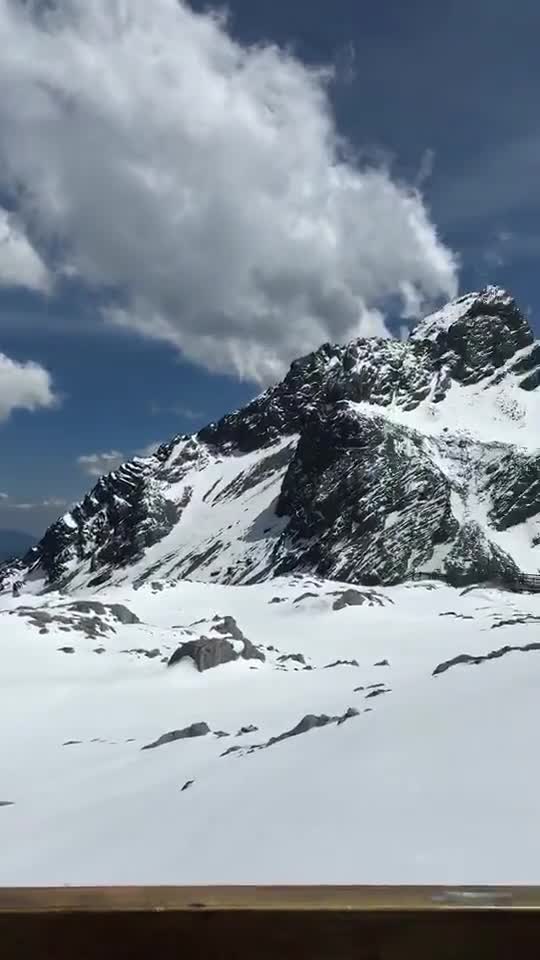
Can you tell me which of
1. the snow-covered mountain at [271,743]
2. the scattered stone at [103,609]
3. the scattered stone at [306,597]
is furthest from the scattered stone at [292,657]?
the scattered stone at [306,597]

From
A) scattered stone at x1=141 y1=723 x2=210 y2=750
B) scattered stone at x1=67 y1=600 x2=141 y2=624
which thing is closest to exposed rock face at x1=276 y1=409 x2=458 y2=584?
scattered stone at x1=67 y1=600 x2=141 y2=624

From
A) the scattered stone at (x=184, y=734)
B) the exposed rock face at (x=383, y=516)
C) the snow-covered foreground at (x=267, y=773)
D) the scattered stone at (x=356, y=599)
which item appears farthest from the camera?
the exposed rock face at (x=383, y=516)

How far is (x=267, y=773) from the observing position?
1126 centimetres

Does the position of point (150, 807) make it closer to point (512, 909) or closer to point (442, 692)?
point (442, 692)

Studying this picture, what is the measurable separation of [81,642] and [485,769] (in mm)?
33119

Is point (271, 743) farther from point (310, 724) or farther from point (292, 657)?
point (292, 657)

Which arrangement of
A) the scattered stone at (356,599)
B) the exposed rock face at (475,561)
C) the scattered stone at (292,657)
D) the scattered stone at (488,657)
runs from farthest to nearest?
the exposed rock face at (475,561) → the scattered stone at (356,599) → the scattered stone at (292,657) → the scattered stone at (488,657)

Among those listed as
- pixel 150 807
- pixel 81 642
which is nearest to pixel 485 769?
pixel 150 807

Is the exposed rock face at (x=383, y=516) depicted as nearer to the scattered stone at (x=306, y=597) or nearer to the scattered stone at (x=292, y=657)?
the scattered stone at (x=306, y=597)

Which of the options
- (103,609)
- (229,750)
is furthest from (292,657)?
(229,750)
